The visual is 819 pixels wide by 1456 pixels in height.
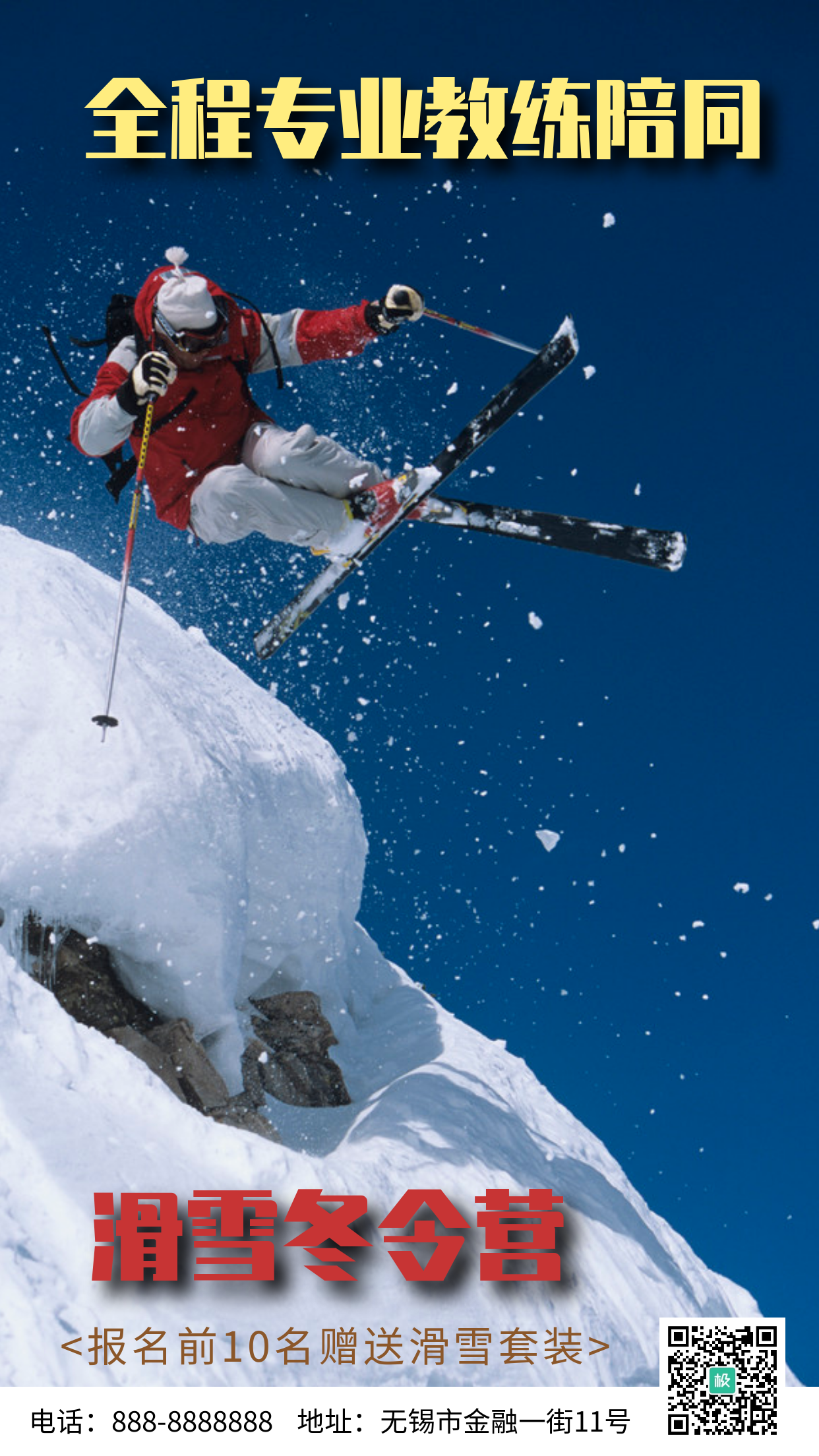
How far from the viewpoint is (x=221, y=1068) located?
8.25 meters

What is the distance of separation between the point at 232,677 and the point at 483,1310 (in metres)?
7.66

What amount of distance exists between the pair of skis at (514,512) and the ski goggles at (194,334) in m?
1.57

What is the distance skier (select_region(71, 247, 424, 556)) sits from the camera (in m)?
6.61

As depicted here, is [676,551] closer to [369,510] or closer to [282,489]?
[369,510]

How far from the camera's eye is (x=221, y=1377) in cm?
429

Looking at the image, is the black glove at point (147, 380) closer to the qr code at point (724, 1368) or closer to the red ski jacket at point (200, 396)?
the red ski jacket at point (200, 396)

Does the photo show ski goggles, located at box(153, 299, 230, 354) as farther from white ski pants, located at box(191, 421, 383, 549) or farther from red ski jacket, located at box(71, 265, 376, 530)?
white ski pants, located at box(191, 421, 383, 549)

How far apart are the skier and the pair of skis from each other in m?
0.29

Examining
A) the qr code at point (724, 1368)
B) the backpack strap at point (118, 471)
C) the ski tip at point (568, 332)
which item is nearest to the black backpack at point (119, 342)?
the backpack strap at point (118, 471)

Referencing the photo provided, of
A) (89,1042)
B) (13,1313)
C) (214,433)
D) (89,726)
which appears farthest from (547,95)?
(13,1313)

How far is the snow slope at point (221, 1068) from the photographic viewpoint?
462 centimetres

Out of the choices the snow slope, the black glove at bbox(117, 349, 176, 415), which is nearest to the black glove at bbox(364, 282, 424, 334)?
the black glove at bbox(117, 349, 176, 415)

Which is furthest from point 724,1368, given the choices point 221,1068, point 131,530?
point 131,530

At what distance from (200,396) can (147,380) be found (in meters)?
0.69
